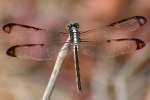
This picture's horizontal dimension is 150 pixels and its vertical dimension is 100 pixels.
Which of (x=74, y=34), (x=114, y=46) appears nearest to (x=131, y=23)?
(x=114, y=46)

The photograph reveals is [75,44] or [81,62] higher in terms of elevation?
[75,44]

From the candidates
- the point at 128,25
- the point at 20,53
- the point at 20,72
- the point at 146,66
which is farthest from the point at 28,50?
the point at 146,66

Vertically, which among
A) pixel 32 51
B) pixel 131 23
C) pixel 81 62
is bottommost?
pixel 81 62

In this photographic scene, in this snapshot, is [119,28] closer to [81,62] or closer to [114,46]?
[114,46]

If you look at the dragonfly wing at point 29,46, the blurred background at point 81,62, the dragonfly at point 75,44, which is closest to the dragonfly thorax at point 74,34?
the dragonfly at point 75,44

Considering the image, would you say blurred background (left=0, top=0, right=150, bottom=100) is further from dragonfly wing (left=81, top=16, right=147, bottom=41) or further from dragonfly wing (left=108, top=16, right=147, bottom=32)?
dragonfly wing (left=108, top=16, right=147, bottom=32)

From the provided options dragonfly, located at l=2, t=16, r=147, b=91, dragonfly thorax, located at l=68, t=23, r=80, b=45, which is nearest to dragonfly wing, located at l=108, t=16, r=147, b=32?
dragonfly, located at l=2, t=16, r=147, b=91

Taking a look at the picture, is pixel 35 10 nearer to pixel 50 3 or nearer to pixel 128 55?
pixel 50 3

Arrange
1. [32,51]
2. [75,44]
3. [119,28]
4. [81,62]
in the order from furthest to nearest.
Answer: [81,62] < [119,28] < [32,51] < [75,44]
